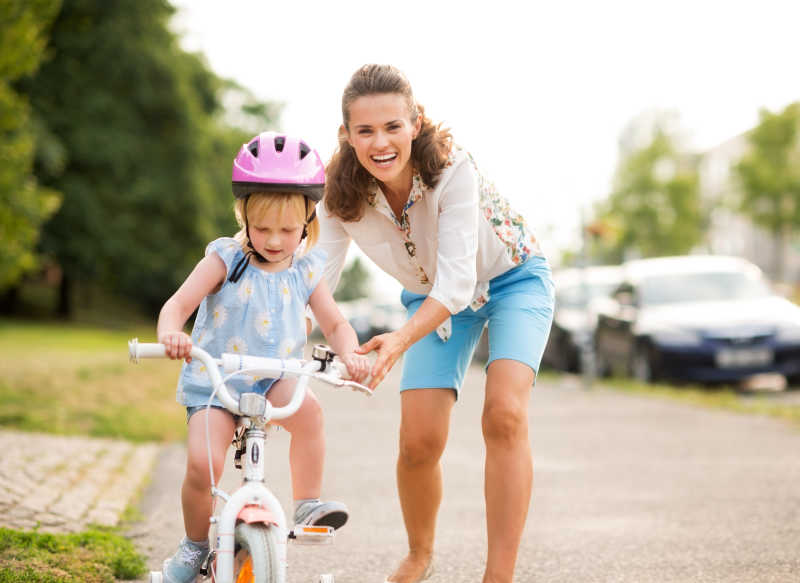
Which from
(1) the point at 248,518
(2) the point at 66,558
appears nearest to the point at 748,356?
(2) the point at 66,558

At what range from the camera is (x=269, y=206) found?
344 cm

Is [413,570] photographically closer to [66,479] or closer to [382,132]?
[382,132]

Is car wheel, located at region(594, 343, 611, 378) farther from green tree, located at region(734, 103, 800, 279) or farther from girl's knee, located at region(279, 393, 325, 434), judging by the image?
green tree, located at region(734, 103, 800, 279)

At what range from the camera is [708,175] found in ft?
247

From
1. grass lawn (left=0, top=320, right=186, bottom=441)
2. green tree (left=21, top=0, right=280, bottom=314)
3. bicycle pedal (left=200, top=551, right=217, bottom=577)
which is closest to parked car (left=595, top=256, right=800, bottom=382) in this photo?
grass lawn (left=0, top=320, right=186, bottom=441)

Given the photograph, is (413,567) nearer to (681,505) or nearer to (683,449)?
(681,505)

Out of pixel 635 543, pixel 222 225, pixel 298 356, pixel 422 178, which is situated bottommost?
pixel 635 543

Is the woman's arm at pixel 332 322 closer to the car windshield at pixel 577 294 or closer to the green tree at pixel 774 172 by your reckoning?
the car windshield at pixel 577 294

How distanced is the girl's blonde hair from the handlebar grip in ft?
1.99

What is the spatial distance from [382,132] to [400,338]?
748 mm

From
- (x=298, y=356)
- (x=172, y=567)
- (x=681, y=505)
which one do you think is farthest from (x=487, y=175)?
(x=681, y=505)

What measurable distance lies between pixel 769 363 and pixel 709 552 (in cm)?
771

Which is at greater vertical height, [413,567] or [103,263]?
[103,263]

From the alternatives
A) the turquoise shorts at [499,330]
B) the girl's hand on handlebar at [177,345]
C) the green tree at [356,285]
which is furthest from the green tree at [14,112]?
the green tree at [356,285]
